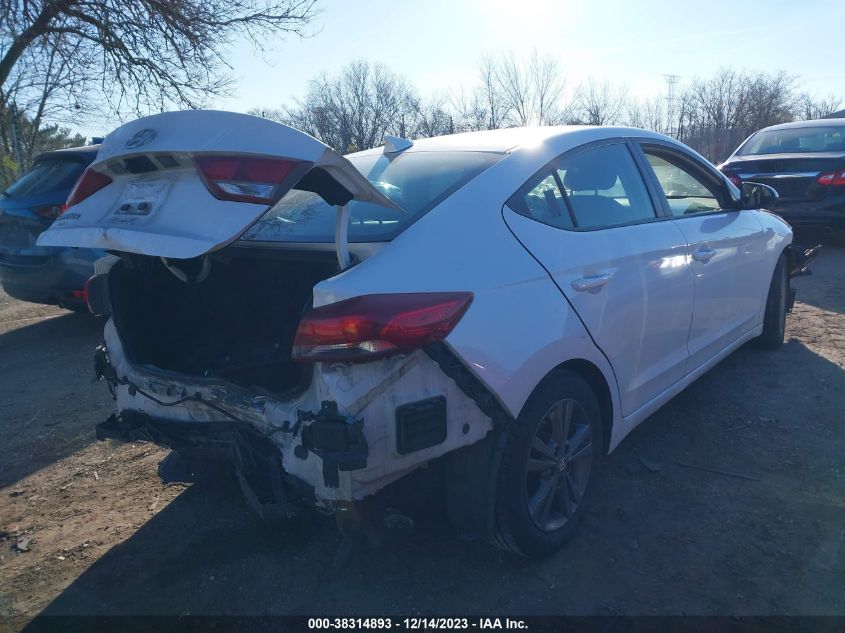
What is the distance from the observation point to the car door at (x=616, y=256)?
2.71 metres

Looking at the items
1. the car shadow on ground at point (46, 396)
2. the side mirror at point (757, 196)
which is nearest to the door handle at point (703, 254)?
the side mirror at point (757, 196)

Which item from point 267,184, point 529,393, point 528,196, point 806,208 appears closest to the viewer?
point 267,184

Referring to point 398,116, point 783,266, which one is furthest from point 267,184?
point 398,116

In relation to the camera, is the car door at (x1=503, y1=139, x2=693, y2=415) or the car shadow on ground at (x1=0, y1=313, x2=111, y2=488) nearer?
the car door at (x1=503, y1=139, x2=693, y2=415)

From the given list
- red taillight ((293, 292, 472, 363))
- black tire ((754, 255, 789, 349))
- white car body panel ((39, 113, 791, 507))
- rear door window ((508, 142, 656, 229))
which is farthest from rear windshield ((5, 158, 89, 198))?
black tire ((754, 255, 789, 349))

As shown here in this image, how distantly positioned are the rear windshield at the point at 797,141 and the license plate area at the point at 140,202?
9.19 m

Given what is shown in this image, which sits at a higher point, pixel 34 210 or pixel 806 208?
pixel 34 210

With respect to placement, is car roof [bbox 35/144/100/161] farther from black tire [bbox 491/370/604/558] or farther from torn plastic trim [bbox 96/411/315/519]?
black tire [bbox 491/370/604/558]

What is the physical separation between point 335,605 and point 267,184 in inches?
64.3

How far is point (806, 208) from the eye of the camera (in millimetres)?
8477

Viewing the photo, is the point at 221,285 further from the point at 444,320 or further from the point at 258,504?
the point at 444,320

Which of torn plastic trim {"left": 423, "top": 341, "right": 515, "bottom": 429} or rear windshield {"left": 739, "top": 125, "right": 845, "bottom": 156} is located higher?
rear windshield {"left": 739, "top": 125, "right": 845, "bottom": 156}

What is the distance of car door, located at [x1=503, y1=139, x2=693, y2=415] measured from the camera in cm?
271

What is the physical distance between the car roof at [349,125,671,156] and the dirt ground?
1.65 metres
